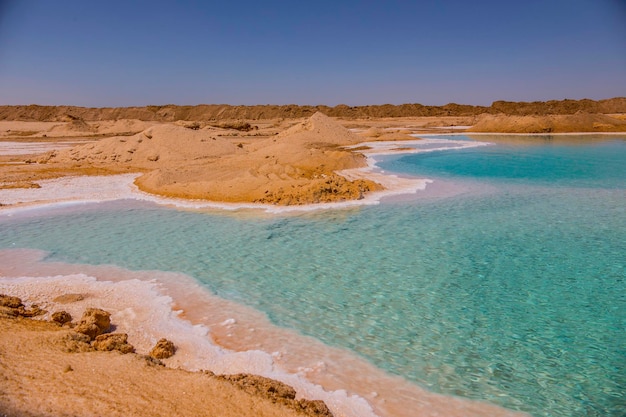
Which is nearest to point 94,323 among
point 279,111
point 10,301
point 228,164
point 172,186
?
point 10,301

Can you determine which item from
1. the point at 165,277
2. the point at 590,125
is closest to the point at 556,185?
the point at 165,277

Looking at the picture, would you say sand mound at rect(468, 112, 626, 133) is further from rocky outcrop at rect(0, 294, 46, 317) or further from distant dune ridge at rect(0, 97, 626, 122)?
rocky outcrop at rect(0, 294, 46, 317)

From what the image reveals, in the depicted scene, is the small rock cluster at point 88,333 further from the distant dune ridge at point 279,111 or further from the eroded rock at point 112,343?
the distant dune ridge at point 279,111

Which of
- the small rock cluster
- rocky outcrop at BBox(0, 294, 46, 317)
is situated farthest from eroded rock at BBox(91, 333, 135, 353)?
rocky outcrop at BBox(0, 294, 46, 317)

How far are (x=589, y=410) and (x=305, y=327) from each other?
9.61ft

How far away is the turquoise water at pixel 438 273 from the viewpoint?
4.16 meters

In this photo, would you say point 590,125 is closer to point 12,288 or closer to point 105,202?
point 105,202

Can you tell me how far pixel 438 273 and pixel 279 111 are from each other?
83.6m

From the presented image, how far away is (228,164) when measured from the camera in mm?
15867

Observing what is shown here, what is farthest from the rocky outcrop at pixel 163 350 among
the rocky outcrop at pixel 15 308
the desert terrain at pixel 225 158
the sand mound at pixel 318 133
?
the sand mound at pixel 318 133

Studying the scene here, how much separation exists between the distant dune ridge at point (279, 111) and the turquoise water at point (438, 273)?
207 ft

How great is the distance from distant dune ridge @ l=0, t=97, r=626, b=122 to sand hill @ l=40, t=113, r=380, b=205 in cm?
4791

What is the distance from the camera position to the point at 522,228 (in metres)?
8.88

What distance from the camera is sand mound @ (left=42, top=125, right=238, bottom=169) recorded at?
20641mm
